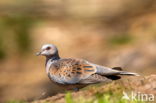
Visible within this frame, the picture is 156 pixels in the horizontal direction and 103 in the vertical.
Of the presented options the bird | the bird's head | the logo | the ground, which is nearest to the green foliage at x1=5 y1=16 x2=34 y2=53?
the bird's head

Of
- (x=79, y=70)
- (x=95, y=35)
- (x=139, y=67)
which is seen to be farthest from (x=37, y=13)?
(x=79, y=70)

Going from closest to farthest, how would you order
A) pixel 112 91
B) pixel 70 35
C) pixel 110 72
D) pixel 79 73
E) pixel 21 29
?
pixel 112 91
pixel 110 72
pixel 79 73
pixel 21 29
pixel 70 35

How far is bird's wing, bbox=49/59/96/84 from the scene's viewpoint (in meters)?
11.0

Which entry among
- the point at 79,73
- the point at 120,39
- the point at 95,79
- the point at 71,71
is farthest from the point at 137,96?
the point at 120,39

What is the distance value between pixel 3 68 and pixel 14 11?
114 inches

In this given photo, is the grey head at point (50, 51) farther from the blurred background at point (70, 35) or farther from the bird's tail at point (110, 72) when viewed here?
the blurred background at point (70, 35)

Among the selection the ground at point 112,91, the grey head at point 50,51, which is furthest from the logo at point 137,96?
the grey head at point 50,51

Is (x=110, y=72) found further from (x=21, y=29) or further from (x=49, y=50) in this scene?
(x=21, y=29)

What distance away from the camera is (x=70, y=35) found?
25.2m

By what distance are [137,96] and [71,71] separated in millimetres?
1282

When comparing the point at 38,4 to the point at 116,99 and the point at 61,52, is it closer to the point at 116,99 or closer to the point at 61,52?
the point at 61,52

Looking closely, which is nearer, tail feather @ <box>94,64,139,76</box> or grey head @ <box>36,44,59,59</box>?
tail feather @ <box>94,64,139,76</box>

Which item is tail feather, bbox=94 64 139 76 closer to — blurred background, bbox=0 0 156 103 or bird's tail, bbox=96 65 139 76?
bird's tail, bbox=96 65 139 76

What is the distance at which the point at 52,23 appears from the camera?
25.9 metres
